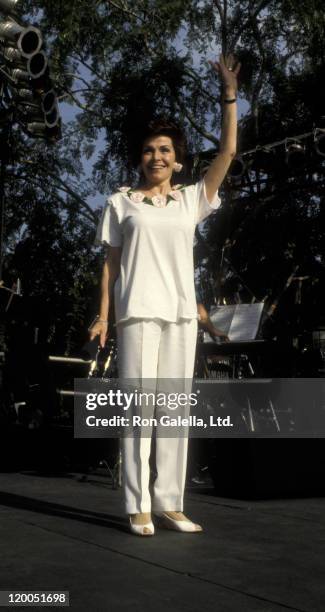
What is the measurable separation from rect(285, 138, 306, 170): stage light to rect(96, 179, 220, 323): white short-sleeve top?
9.06 meters

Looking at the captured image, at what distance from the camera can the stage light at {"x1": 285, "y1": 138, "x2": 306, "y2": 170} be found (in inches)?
479

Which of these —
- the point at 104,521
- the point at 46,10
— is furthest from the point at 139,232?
the point at 46,10

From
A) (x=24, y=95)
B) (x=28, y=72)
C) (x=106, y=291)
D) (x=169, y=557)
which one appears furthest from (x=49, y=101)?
(x=169, y=557)

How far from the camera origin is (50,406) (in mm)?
7094

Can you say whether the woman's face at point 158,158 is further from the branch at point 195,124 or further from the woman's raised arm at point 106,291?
the branch at point 195,124

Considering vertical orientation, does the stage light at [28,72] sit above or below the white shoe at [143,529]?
above

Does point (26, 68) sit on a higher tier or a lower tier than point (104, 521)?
higher

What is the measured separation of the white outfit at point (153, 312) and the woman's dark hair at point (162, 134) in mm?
298

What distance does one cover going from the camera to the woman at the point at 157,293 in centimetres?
331

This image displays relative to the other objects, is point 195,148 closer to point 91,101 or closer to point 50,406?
point 91,101

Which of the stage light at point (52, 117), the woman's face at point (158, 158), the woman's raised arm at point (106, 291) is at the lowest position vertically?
the woman's raised arm at point (106, 291)

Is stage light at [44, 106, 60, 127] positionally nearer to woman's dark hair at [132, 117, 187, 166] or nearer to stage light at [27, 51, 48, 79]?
stage light at [27, 51, 48, 79]

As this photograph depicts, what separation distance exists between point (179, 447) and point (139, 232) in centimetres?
87

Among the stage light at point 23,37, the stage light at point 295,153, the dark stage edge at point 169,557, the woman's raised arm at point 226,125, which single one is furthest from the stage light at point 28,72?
the dark stage edge at point 169,557
